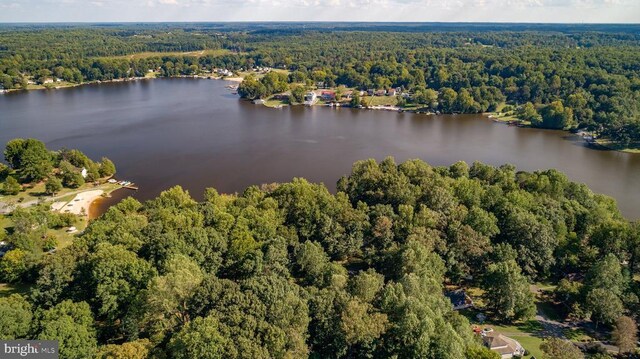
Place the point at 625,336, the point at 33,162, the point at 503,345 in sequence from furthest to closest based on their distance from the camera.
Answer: the point at 33,162 < the point at 503,345 < the point at 625,336

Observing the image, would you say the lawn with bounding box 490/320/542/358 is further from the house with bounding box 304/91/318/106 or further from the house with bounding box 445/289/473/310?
the house with bounding box 304/91/318/106

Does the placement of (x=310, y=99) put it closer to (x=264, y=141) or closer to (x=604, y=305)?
(x=264, y=141)

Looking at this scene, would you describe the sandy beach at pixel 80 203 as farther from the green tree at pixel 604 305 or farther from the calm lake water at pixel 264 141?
the green tree at pixel 604 305

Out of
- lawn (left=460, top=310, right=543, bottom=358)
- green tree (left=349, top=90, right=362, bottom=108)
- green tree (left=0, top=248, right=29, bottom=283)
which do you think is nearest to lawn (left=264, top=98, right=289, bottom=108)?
green tree (left=349, top=90, right=362, bottom=108)

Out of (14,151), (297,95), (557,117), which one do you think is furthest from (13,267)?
(557,117)

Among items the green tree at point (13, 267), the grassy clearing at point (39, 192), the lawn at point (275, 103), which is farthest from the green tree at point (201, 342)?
the lawn at point (275, 103)
